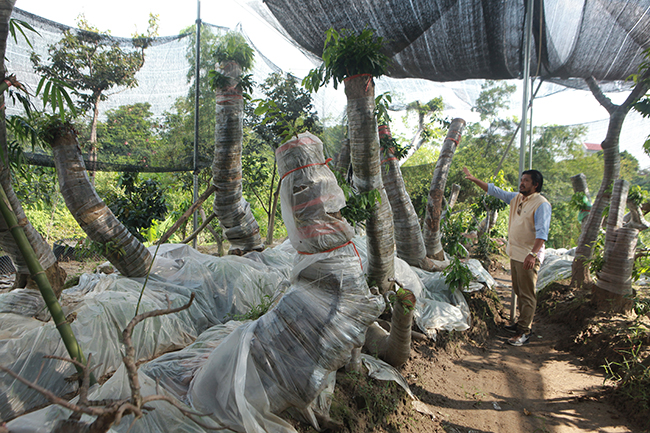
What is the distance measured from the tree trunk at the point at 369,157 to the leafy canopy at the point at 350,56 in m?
0.07

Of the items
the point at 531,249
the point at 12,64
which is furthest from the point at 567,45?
the point at 12,64

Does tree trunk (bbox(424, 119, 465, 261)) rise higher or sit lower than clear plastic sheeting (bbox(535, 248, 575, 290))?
higher

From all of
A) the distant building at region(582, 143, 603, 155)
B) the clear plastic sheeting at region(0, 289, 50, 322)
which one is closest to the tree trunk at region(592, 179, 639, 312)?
the clear plastic sheeting at region(0, 289, 50, 322)

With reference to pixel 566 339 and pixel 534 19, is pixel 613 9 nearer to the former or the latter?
pixel 534 19

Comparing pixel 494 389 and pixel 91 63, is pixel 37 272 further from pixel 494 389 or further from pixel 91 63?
pixel 91 63

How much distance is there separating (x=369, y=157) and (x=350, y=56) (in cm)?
81

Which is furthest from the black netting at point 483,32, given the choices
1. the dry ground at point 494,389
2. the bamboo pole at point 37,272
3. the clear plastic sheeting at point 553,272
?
the dry ground at point 494,389

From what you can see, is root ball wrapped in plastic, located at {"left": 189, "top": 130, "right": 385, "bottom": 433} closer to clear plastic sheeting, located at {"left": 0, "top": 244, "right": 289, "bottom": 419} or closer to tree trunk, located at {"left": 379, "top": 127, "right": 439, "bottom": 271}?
clear plastic sheeting, located at {"left": 0, "top": 244, "right": 289, "bottom": 419}

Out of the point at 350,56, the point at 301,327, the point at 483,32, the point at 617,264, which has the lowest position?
the point at 301,327

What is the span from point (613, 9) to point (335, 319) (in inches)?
183

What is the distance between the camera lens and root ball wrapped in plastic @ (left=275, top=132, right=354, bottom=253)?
6.40 feet

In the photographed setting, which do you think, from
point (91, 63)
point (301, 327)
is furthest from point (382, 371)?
point (91, 63)

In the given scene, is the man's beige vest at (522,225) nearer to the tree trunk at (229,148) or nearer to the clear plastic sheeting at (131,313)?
the clear plastic sheeting at (131,313)

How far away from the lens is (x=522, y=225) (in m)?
3.29
